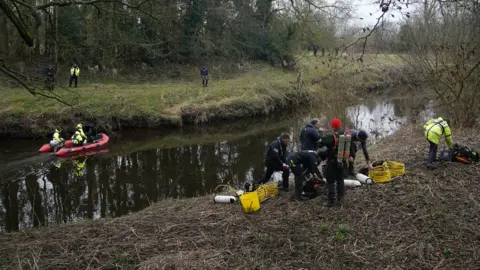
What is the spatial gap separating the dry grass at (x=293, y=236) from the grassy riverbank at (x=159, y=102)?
8847 millimetres

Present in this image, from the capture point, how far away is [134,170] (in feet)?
49.8

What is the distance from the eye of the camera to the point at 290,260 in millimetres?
6051

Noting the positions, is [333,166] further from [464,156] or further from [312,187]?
[464,156]

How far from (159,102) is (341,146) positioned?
54.5 ft

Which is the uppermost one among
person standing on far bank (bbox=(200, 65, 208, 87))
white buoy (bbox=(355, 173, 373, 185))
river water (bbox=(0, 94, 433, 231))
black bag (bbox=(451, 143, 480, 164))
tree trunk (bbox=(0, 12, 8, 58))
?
tree trunk (bbox=(0, 12, 8, 58))

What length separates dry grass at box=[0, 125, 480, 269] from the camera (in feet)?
19.8

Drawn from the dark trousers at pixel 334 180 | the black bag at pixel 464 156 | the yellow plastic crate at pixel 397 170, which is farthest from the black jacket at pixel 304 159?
the black bag at pixel 464 156

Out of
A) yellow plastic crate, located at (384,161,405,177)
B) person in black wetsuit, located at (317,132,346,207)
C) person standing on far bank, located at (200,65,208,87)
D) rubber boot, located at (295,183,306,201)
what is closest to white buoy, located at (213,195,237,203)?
rubber boot, located at (295,183,306,201)

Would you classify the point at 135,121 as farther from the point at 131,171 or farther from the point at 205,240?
the point at 205,240

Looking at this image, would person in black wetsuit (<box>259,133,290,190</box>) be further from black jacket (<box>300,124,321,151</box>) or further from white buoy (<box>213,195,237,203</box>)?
white buoy (<box>213,195,237,203</box>)

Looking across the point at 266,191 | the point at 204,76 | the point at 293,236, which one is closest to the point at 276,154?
the point at 266,191

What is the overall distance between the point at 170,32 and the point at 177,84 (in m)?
4.55

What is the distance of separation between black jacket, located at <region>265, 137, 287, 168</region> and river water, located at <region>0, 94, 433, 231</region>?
3742mm

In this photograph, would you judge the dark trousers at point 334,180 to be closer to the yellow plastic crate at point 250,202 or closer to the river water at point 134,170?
the yellow plastic crate at point 250,202
